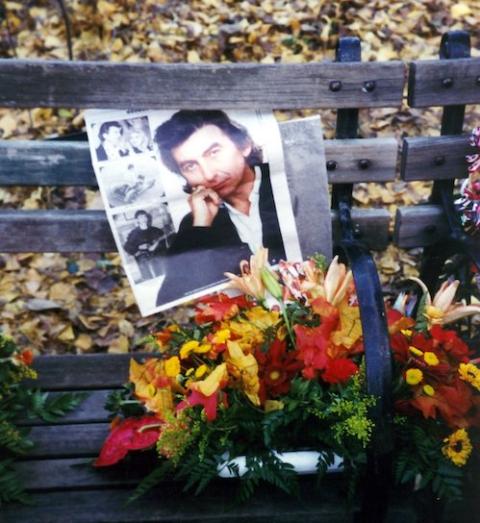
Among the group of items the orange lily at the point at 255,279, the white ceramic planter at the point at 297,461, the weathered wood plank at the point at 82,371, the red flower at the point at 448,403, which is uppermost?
the orange lily at the point at 255,279

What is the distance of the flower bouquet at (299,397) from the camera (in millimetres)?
1300

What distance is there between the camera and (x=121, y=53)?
310 centimetres

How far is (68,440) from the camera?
Answer: 159cm

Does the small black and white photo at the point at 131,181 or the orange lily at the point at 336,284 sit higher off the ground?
the small black and white photo at the point at 131,181

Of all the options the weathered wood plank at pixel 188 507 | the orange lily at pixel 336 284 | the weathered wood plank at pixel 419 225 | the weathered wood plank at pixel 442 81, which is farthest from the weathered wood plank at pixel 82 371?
the weathered wood plank at pixel 442 81

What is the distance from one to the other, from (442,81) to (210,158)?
0.56 meters

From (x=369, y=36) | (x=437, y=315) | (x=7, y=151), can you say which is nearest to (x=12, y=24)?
(x=369, y=36)

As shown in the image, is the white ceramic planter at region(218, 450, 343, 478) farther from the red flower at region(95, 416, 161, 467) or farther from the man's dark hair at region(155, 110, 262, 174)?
the man's dark hair at region(155, 110, 262, 174)

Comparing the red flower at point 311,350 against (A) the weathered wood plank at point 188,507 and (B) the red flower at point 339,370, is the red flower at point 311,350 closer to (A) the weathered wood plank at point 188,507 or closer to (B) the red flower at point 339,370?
(B) the red flower at point 339,370

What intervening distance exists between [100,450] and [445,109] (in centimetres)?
114

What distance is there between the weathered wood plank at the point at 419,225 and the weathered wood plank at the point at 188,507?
0.67 meters

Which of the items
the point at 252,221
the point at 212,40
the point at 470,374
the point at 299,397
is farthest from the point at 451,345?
the point at 212,40

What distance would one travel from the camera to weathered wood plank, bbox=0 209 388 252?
1.70 metres

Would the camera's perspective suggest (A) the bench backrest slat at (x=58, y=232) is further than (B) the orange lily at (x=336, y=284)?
Yes
